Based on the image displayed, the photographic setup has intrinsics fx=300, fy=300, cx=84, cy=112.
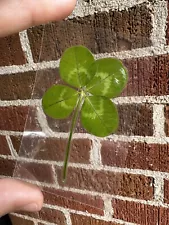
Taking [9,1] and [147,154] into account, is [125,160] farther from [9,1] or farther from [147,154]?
[9,1]

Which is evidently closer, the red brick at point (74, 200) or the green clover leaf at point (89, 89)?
the green clover leaf at point (89, 89)

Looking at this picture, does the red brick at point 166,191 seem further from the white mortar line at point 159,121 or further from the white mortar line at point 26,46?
the white mortar line at point 26,46

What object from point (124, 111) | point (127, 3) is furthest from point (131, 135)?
point (127, 3)

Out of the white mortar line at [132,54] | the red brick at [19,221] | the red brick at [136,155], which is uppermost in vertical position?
the white mortar line at [132,54]

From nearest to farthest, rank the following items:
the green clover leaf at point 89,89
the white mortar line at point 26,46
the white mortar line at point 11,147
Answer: the green clover leaf at point 89,89 → the white mortar line at point 26,46 → the white mortar line at point 11,147

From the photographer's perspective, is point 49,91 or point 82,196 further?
point 82,196

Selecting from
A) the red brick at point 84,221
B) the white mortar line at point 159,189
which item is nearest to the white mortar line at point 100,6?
the white mortar line at point 159,189

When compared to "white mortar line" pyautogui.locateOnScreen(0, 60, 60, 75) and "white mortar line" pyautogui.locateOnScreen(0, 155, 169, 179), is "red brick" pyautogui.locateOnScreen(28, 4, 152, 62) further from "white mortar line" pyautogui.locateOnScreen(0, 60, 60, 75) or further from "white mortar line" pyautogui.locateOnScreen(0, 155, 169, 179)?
"white mortar line" pyautogui.locateOnScreen(0, 155, 169, 179)
